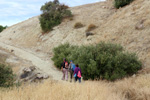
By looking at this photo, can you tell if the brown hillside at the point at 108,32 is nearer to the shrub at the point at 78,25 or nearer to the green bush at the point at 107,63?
the shrub at the point at 78,25

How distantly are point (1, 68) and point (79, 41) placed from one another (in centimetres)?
1448

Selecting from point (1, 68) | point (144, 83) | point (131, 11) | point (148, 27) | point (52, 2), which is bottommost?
point (144, 83)

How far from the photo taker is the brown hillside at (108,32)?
1402 centimetres

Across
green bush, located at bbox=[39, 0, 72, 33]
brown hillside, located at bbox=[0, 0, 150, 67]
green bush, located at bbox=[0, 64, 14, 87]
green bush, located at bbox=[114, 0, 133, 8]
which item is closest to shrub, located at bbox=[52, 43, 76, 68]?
brown hillside, located at bbox=[0, 0, 150, 67]

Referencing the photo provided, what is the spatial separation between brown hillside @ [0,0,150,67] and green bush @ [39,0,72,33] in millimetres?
1777

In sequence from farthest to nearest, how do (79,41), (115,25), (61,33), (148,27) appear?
1. (61,33)
2. (79,41)
3. (115,25)
4. (148,27)

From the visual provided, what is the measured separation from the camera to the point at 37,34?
31.4m

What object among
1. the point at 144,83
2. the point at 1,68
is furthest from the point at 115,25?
the point at 1,68

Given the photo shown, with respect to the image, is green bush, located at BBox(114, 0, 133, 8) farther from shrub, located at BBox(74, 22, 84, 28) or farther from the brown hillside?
shrub, located at BBox(74, 22, 84, 28)

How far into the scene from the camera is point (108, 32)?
18609mm

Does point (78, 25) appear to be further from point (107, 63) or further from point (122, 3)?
point (107, 63)

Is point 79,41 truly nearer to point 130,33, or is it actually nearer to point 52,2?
point 130,33

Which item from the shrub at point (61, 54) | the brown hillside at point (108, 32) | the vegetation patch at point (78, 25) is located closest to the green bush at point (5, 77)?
the shrub at point (61, 54)

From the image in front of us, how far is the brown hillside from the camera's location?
46.0 ft
